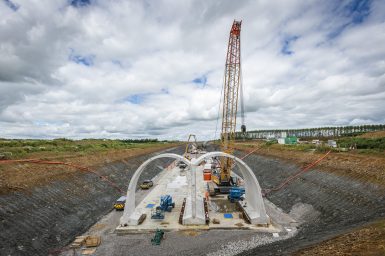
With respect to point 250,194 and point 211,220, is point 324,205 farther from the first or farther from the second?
point 211,220

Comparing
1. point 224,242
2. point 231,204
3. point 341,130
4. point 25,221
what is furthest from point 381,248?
point 341,130

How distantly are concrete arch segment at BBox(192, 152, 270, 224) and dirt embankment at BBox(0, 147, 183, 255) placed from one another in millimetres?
13472

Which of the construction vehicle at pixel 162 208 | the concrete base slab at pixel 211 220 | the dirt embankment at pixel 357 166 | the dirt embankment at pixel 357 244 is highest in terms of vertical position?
the dirt embankment at pixel 357 166

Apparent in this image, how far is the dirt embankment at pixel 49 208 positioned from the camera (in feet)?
62.8

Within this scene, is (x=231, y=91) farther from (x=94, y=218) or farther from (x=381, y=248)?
(x=381, y=248)

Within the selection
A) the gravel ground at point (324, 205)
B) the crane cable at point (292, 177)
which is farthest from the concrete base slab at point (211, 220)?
the crane cable at point (292, 177)

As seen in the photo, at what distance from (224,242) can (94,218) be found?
14.8m

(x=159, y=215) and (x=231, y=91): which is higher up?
(x=231, y=91)

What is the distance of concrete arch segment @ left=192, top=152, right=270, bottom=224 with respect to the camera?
993 inches

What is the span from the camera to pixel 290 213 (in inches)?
1150

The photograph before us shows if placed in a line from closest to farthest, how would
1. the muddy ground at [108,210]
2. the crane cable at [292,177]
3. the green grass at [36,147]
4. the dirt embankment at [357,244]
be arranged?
1. the dirt embankment at [357,244]
2. the muddy ground at [108,210]
3. the crane cable at [292,177]
4. the green grass at [36,147]

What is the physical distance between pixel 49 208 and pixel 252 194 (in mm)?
20860

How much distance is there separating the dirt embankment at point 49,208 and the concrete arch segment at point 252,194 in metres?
13.5

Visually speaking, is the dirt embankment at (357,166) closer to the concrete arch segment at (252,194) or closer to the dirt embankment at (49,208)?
the concrete arch segment at (252,194)
